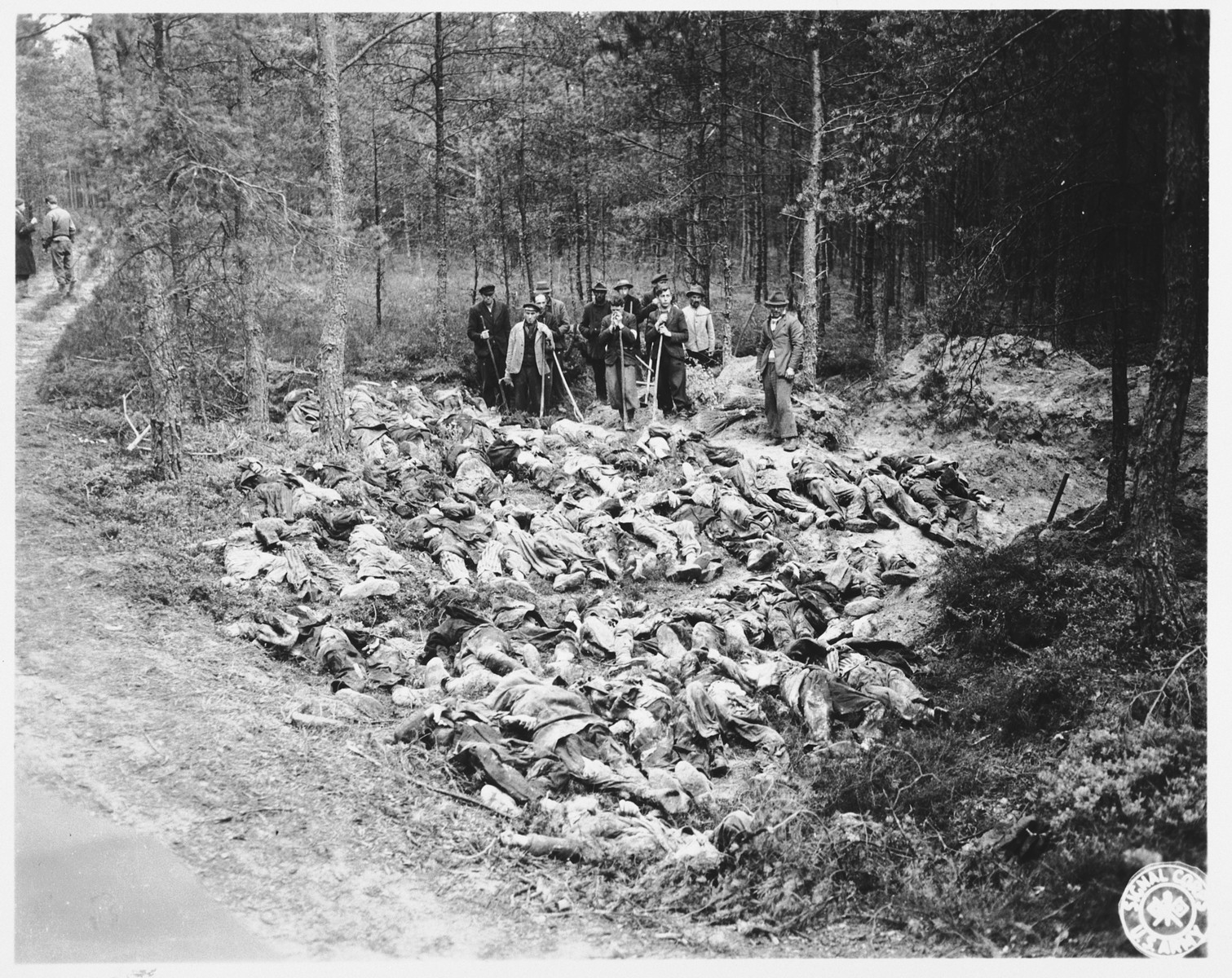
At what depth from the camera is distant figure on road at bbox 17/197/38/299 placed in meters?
15.8

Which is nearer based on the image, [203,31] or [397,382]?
[203,31]

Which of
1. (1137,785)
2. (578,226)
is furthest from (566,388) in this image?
(1137,785)

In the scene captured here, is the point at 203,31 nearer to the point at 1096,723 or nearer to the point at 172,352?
the point at 172,352

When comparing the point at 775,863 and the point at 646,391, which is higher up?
the point at 646,391

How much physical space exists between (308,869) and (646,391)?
1081cm

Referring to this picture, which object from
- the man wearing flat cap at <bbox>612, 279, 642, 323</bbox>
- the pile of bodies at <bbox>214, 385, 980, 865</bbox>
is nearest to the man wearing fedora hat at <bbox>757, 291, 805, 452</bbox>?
the pile of bodies at <bbox>214, 385, 980, 865</bbox>

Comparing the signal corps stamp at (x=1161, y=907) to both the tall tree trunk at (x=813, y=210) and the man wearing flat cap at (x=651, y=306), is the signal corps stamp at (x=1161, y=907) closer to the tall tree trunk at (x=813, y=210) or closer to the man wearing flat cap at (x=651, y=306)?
Answer: the tall tree trunk at (x=813, y=210)

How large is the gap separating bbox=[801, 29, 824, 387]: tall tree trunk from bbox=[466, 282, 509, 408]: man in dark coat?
473 centimetres

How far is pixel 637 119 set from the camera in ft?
57.2

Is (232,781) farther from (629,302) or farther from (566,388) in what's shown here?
(629,302)

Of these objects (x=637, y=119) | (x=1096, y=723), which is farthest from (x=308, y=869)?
(x=637, y=119)

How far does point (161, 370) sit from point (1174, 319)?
9.08 metres

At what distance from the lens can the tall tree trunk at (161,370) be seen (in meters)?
10.2
